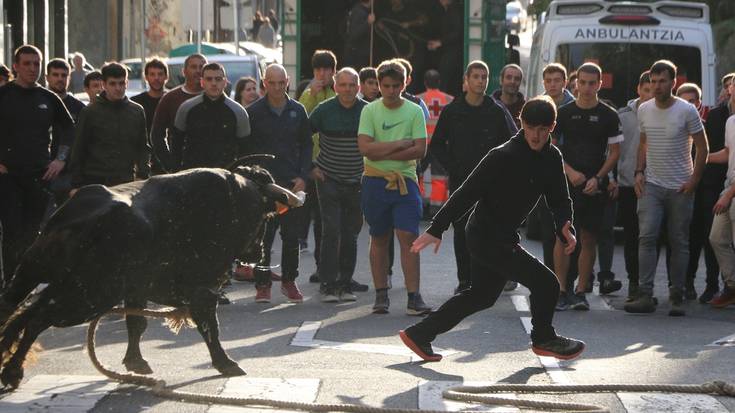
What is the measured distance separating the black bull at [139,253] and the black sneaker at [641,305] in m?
4.10

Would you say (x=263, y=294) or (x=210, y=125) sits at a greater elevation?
(x=210, y=125)

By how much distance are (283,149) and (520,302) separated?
2.26 m

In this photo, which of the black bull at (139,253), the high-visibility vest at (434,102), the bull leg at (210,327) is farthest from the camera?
the high-visibility vest at (434,102)

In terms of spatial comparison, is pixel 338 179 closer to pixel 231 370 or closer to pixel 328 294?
pixel 328 294

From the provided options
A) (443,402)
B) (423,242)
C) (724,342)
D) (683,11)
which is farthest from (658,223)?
(683,11)

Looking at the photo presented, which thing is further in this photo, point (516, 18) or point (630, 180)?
point (516, 18)

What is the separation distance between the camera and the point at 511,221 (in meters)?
9.27

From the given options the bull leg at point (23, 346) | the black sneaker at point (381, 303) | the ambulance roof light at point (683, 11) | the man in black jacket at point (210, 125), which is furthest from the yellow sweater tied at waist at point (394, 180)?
the ambulance roof light at point (683, 11)

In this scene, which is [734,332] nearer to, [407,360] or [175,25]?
[407,360]

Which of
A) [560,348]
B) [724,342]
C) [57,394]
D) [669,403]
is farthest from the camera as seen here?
[724,342]

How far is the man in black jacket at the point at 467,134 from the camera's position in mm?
12625

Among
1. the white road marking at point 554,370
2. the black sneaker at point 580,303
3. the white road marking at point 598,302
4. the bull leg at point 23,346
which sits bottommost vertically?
the white road marking at point 598,302

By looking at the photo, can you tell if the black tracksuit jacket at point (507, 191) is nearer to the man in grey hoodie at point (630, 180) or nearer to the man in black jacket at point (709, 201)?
the man in grey hoodie at point (630, 180)

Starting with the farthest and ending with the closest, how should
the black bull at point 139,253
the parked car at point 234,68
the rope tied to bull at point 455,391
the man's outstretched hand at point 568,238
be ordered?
the parked car at point 234,68
the man's outstretched hand at point 568,238
the black bull at point 139,253
the rope tied to bull at point 455,391
